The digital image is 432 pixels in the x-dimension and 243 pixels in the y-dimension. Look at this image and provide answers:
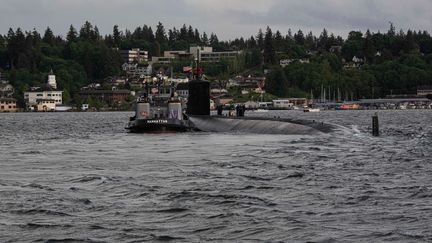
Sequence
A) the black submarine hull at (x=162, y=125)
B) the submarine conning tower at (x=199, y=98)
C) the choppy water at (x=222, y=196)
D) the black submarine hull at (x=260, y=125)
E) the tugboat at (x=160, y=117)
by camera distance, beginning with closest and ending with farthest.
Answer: the choppy water at (x=222, y=196) < the black submarine hull at (x=260, y=125) < the black submarine hull at (x=162, y=125) < the tugboat at (x=160, y=117) < the submarine conning tower at (x=199, y=98)

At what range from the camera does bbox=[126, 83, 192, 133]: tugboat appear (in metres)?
64.8

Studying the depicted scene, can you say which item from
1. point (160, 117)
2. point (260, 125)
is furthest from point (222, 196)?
point (160, 117)

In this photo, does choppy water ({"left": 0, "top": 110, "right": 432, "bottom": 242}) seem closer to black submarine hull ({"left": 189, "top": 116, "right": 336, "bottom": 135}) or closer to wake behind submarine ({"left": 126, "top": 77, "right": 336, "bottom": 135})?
black submarine hull ({"left": 189, "top": 116, "right": 336, "bottom": 135})

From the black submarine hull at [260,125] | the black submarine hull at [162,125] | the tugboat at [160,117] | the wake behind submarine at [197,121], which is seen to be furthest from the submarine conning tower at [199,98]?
the black submarine hull at [162,125]

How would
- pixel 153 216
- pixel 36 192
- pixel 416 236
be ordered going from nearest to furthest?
pixel 416 236, pixel 153 216, pixel 36 192

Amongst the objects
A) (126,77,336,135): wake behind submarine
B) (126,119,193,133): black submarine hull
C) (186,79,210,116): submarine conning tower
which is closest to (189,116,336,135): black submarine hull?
(126,77,336,135): wake behind submarine

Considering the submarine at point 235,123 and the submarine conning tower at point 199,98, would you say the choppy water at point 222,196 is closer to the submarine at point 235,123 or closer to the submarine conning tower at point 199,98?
the submarine at point 235,123

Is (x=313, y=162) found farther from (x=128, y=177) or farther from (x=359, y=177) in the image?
(x=128, y=177)

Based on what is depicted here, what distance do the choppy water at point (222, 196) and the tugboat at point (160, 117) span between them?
23.7 m

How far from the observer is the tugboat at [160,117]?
64.8 meters

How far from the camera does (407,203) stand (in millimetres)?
22203

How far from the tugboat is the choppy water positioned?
23662 mm

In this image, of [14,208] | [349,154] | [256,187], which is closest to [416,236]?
[256,187]

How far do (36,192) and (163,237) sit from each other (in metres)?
7.96
